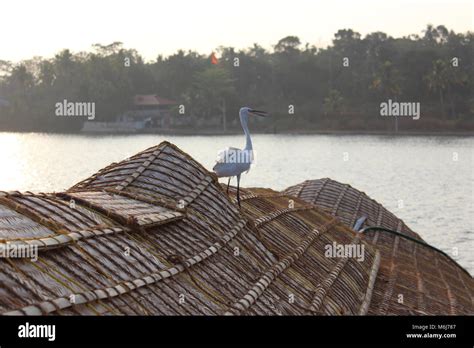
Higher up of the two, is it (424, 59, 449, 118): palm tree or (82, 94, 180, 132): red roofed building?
(424, 59, 449, 118): palm tree

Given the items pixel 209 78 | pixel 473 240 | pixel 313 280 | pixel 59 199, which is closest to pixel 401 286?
pixel 313 280

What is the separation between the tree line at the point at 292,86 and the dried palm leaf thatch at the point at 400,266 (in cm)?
6138

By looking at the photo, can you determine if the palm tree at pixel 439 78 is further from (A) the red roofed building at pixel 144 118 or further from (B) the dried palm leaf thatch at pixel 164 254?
(B) the dried palm leaf thatch at pixel 164 254

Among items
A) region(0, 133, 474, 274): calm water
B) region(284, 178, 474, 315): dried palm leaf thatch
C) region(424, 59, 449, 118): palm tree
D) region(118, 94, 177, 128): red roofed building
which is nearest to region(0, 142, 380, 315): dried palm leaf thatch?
region(284, 178, 474, 315): dried palm leaf thatch

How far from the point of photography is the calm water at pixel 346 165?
3872cm

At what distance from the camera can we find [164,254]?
Result: 7.18 meters

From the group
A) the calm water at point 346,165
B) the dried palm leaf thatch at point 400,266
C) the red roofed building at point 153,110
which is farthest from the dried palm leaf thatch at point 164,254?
the red roofed building at point 153,110

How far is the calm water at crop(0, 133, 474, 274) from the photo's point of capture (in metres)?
38.7

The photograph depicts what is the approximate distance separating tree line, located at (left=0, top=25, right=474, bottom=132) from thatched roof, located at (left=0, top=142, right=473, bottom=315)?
67742 mm

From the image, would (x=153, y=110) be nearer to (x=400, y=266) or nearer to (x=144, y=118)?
(x=144, y=118)

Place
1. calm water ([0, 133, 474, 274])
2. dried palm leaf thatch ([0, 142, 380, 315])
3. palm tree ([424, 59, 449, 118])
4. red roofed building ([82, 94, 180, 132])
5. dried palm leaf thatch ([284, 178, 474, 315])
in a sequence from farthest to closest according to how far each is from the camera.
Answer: red roofed building ([82, 94, 180, 132]) → palm tree ([424, 59, 449, 118]) → calm water ([0, 133, 474, 274]) → dried palm leaf thatch ([284, 178, 474, 315]) → dried palm leaf thatch ([0, 142, 380, 315])

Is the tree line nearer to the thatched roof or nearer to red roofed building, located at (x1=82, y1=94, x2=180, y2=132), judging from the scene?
red roofed building, located at (x1=82, y1=94, x2=180, y2=132)
